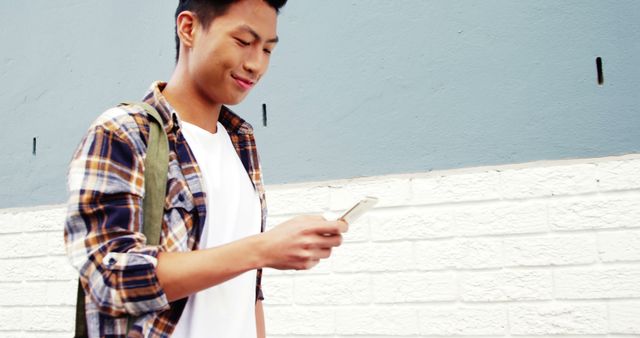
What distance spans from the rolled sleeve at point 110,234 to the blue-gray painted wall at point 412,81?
1.41 m

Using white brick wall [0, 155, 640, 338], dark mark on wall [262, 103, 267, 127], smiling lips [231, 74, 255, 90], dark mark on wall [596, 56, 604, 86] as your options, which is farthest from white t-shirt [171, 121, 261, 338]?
dark mark on wall [596, 56, 604, 86]

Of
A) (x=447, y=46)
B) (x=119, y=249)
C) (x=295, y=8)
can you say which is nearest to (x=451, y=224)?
(x=447, y=46)

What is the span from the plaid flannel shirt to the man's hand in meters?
0.16

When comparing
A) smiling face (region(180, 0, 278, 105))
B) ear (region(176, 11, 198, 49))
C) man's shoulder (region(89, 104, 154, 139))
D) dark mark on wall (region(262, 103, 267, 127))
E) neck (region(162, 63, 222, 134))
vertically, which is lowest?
man's shoulder (region(89, 104, 154, 139))

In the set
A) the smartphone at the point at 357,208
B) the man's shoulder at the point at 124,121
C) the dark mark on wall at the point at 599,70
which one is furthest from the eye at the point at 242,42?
the dark mark on wall at the point at 599,70

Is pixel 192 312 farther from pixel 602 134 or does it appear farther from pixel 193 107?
pixel 602 134

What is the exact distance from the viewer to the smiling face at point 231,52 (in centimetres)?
110

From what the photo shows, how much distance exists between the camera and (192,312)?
97 cm

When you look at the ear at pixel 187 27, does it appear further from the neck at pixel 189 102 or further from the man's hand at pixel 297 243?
the man's hand at pixel 297 243

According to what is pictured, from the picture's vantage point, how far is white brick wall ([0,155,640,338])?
192 cm

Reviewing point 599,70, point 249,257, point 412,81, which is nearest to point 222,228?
point 249,257

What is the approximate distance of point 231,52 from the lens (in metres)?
1.09

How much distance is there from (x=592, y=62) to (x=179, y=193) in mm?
1618

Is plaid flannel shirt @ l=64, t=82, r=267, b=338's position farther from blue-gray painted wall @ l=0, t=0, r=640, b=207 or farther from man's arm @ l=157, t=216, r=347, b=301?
blue-gray painted wall @ l=0, t=0, r=640, b=207
